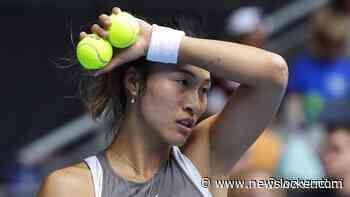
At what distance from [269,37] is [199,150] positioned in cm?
440

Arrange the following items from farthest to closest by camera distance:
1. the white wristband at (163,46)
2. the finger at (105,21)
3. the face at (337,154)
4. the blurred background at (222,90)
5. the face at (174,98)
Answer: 1. the blurred background at (222,90)
2. the face at (337,154)
3. the face at (174,98)
4. the white wristband at (163,46)
5. the finger at (105,21)

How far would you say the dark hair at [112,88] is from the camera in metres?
3.48

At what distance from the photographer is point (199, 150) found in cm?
354

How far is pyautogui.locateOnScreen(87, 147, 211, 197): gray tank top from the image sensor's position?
11.0 feet

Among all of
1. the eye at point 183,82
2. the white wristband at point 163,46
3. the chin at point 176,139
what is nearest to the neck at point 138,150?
the chin at point 176,139

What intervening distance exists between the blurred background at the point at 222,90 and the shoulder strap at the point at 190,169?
161cm

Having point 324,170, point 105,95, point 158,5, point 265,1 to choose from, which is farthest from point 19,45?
point 105,95

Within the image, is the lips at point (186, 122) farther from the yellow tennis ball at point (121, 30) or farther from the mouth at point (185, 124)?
the yellow tennis ball at point (121, 30)

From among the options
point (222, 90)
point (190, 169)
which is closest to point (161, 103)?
point (190, 169)

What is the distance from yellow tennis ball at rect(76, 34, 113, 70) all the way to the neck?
1.26ft

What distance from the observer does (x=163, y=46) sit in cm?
324

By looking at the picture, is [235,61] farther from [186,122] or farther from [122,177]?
[122,177]

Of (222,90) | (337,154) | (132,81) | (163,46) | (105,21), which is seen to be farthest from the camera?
(222,90)

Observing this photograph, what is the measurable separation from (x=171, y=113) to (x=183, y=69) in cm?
15
